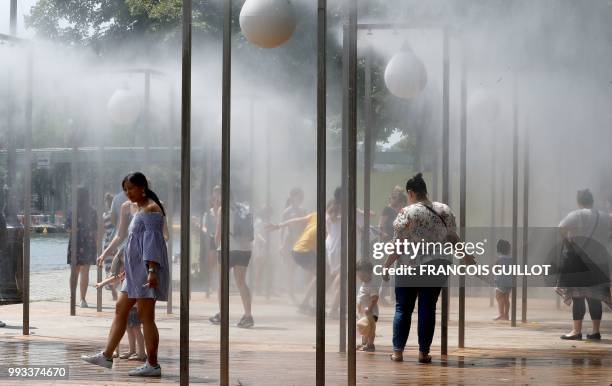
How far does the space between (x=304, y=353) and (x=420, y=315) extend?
1026 millimetres

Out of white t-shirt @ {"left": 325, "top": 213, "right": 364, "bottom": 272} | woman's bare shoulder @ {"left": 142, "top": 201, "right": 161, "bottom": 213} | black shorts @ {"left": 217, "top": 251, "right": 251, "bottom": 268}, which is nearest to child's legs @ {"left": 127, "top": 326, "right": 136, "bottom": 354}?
woman's bare shoulder @ {"left": 142, "top": 201, "right": 161, "bottom": 213}

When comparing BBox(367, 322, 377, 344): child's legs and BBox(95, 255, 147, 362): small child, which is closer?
BBox(95, 255, 147, 362): small child

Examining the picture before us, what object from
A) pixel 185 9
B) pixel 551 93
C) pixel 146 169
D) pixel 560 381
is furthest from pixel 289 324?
pixel 551 93

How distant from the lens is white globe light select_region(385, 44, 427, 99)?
12.0 m

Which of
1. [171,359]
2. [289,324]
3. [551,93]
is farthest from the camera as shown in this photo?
[551,93]

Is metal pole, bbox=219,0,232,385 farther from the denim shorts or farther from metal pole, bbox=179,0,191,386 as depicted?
the denim shorts

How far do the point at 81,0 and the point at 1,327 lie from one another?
15530 millimetres

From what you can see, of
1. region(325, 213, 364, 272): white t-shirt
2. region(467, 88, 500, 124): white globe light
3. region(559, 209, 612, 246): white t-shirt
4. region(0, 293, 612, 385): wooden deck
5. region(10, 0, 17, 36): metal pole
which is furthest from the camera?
region(467, 88, 500, 124): white globe light

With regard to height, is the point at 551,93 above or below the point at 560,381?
above

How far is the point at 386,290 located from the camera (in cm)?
1720

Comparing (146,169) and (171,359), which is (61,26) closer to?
(146,169)

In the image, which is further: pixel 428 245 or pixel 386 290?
pixel 386 290

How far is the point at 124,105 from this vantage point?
14789 mm

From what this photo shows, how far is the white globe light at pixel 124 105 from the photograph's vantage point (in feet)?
48.5
